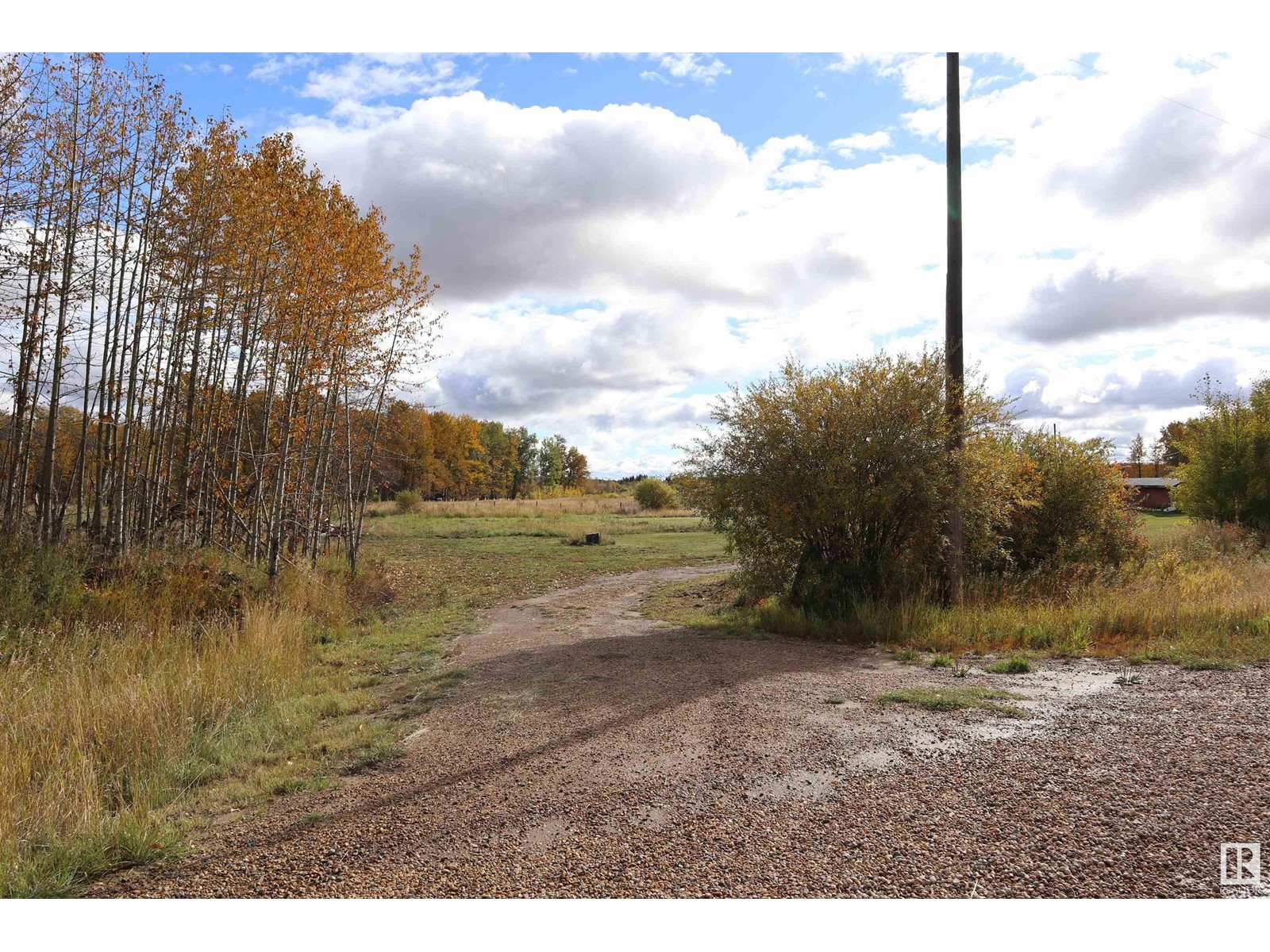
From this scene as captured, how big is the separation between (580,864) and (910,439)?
26.6 feet

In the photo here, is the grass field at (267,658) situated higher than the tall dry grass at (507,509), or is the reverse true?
the tall dry grass at (507,509)

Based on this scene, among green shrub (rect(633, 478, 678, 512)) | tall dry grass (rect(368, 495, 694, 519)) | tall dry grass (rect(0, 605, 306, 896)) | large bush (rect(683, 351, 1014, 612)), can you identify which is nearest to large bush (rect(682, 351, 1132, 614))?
large bush (rect(683, 351, 1014, 612))

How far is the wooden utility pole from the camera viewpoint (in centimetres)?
1031

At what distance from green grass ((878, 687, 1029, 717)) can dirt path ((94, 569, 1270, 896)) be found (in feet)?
0.67

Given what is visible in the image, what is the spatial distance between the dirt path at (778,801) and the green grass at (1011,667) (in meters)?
0.51

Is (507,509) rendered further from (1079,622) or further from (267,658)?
(1079,622)

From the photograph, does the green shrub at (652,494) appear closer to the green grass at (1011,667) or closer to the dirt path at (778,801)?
the green grass at (1011,667)

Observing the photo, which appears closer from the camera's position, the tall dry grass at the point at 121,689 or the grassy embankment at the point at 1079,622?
the tall dry grass at the point at 121,689

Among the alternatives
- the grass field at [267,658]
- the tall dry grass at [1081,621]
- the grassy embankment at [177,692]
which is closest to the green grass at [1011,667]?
the grass field at [267,658]

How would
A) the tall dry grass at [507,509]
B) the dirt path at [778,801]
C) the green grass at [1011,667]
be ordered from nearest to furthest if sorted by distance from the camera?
the dirt path at [778,801], the green grass at [1011,667], the tall dry grass at [507,509]

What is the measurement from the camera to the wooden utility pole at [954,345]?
10.3m

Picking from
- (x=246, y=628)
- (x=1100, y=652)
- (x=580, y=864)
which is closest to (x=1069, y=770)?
(x=580, y=864)

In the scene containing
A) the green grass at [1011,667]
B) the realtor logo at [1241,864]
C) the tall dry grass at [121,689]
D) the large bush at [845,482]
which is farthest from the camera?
the large bush at [845,482]

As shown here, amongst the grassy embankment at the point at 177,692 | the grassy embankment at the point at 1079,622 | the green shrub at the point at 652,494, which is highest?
the green shrub at the point at 652,494
